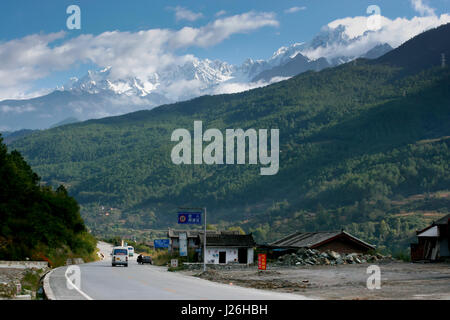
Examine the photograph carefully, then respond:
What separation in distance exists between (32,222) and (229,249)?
3871 cm

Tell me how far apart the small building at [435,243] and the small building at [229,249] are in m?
36.3

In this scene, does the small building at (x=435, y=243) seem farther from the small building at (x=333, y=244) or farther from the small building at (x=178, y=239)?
the small building at (x=178, y=239)

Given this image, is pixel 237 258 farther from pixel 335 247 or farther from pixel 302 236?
pixel 335 247

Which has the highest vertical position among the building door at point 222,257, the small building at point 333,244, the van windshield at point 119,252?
the van windshield at point 119,252

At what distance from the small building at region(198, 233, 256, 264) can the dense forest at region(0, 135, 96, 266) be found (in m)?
20.5

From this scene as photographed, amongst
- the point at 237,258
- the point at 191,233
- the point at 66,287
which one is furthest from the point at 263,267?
the point at 191,233

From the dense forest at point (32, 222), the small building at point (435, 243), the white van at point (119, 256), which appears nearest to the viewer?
the white van at point (119, 256)

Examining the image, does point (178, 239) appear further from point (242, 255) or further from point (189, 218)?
point (189, 218)

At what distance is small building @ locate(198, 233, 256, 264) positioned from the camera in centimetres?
9956

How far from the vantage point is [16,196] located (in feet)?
251

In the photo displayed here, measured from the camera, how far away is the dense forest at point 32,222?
67.2m

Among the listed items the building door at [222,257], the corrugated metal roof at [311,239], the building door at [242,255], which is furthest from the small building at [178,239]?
the corrugated metal roof at [311,239]

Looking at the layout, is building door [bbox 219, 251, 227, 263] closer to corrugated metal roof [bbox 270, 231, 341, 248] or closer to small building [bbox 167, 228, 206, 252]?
corrugated metal roof [bbox 270, 231, 341, 248]
